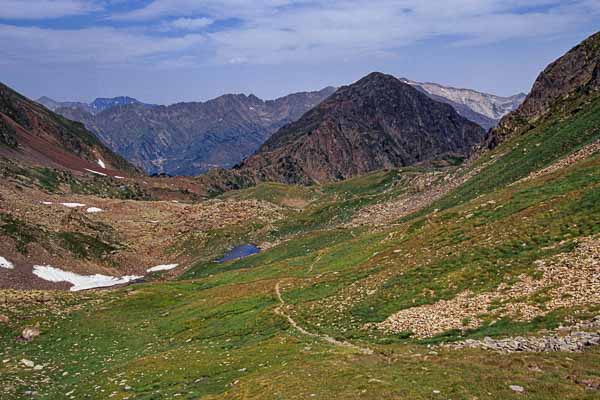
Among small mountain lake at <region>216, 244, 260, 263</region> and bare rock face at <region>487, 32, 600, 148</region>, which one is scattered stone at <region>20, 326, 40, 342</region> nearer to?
small mountain lake at <region>216, 244, 260, 263</region>

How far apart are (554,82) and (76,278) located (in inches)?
4741

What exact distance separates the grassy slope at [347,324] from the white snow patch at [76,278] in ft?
78.8

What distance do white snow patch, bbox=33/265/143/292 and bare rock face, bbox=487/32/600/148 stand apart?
8099 centimetres

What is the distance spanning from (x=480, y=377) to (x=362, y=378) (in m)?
5.34

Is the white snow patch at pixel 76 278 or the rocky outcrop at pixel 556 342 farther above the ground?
the rocky outcrop at pixel 556 342

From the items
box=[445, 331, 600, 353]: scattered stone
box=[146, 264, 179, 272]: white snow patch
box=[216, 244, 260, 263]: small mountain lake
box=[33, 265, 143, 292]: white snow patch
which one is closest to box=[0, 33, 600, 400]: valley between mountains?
box=[445, 331, 600, 353]: scattered stone

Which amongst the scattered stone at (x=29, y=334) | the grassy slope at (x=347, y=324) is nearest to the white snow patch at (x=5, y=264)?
the grassy slope at (x=347, y=324)

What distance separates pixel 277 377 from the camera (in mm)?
25812

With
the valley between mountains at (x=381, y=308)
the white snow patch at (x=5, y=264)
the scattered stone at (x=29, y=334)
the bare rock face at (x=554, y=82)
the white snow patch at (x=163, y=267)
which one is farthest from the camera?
the bare rock face at (x=554, y=82)

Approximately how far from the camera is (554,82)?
127m

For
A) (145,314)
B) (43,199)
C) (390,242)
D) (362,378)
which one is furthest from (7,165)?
(362,378)

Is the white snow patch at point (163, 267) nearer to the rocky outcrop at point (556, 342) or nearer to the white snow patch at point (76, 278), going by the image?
the white snow patch at point (76, 278)

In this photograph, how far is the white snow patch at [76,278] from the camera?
3236 inches

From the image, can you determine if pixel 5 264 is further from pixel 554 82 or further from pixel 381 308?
pixel 554 82
